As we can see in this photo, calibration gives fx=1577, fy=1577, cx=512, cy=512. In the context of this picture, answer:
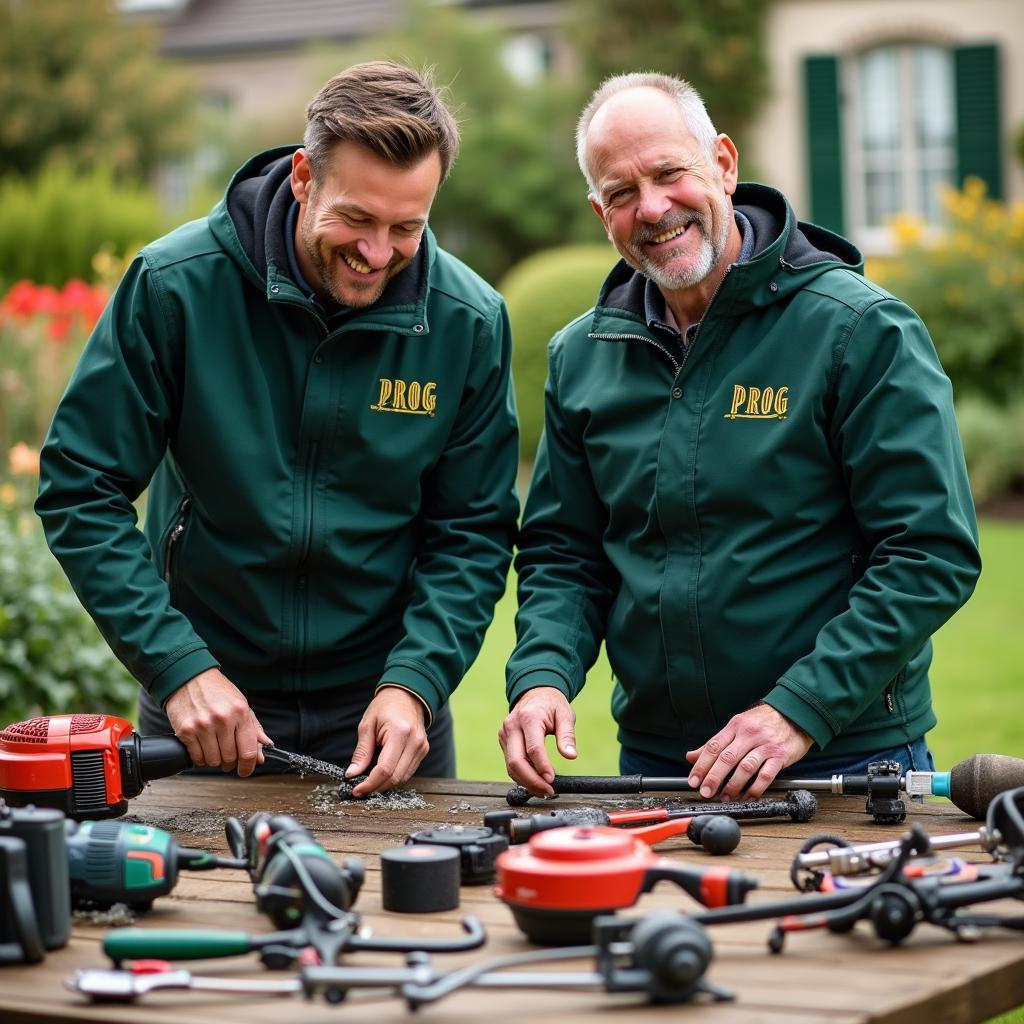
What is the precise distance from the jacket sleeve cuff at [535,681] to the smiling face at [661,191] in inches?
31.5

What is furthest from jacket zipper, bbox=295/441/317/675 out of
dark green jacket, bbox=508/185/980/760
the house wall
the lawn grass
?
the house wall

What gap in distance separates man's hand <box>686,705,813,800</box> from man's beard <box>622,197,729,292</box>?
0.86m

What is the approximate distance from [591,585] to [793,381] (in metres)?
0.62

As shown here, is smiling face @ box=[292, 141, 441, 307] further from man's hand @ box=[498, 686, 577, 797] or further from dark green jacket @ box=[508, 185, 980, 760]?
man's hand @ box=[498, 686, 577, 797]

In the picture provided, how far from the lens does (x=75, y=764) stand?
8.77 ft

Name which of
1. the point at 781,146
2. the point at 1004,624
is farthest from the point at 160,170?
the point at 1004,624

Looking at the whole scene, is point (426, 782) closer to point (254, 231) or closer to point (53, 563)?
point (254, 231)

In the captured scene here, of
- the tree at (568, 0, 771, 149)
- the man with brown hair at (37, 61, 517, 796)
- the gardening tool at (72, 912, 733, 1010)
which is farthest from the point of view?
the tree at (568, 0, 771, 149)

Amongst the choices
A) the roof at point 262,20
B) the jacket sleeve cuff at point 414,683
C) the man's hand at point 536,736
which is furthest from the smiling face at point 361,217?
the roof at point 262,20

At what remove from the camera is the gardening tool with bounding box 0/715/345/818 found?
2650 millimetres

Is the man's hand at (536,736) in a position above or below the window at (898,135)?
below

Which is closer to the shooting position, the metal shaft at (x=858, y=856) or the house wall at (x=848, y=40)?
the metal shaft at (x=858, y=856)

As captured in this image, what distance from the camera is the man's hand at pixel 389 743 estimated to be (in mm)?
2963

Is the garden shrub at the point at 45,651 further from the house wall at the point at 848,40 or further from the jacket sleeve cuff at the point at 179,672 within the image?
the house wall at the point at 848,40
